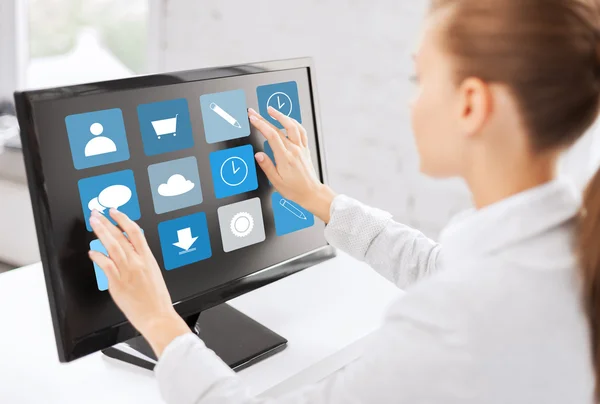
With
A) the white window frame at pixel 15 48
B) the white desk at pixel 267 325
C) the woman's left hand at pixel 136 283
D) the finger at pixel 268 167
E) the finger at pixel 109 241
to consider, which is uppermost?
the white window frame at pixel 15 48

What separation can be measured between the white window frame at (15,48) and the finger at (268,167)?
1730 millimetres

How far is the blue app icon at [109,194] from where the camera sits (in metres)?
0.74

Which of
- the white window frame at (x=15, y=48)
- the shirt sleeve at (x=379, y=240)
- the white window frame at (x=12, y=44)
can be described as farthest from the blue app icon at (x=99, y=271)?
the white window frame at (x=12, y=44)

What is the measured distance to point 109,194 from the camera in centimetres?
76

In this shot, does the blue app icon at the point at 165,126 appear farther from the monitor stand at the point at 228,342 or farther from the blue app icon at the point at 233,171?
the monitor stand at the point at 228,342

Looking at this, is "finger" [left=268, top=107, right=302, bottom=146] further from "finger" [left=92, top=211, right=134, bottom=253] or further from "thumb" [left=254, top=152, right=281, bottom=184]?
"finger" [left=92, top=211, right=134, bottom=253]

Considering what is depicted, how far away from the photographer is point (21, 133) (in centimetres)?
70

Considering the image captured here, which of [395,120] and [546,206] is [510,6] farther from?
[395,120]

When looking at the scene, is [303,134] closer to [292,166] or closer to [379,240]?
[292,166]

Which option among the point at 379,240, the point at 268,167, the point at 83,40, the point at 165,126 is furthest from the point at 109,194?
the point at 83,40

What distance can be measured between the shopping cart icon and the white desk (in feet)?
1.02

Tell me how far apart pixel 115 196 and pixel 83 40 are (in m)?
2.09

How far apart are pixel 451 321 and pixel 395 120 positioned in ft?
4.38

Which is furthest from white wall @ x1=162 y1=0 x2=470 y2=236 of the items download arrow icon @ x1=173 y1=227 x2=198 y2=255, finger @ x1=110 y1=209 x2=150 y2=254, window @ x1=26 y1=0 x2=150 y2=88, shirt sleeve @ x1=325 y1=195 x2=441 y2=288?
finger @ x1=110 y1=209 x2=150 y2=254
